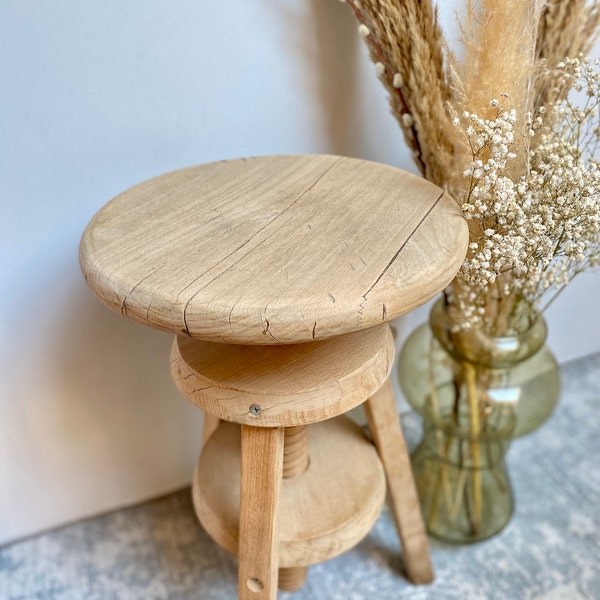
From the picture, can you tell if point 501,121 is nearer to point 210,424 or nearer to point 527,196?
point 527,196

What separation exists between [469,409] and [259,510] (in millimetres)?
487

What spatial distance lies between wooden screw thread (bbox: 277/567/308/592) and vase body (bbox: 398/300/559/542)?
29 cm

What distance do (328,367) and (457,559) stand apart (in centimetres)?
63

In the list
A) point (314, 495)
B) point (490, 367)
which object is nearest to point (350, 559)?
point (314, 495)

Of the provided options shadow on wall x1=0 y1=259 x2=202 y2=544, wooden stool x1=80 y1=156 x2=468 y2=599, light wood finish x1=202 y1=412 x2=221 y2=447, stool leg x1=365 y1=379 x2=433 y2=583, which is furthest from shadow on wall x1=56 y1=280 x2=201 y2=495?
stool leg x1=365 y1=379 x2=433 y2=583

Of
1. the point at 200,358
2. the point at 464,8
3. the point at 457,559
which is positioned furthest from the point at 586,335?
the point at 200,358

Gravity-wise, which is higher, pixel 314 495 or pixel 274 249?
pixel 274 249

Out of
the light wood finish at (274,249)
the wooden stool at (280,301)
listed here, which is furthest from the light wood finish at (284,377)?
the light wood finish at (274,249)

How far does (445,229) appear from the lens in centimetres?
71

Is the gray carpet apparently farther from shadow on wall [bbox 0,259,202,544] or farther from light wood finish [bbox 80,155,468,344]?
light wood finish [bbox 80,155,468,344]

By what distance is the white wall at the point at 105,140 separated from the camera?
90cm

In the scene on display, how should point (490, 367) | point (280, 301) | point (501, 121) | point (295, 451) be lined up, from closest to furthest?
point (280, 301), point (501, 121), point (295, 451), point (490, 367)

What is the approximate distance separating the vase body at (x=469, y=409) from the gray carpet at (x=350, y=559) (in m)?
0.05

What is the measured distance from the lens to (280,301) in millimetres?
595
